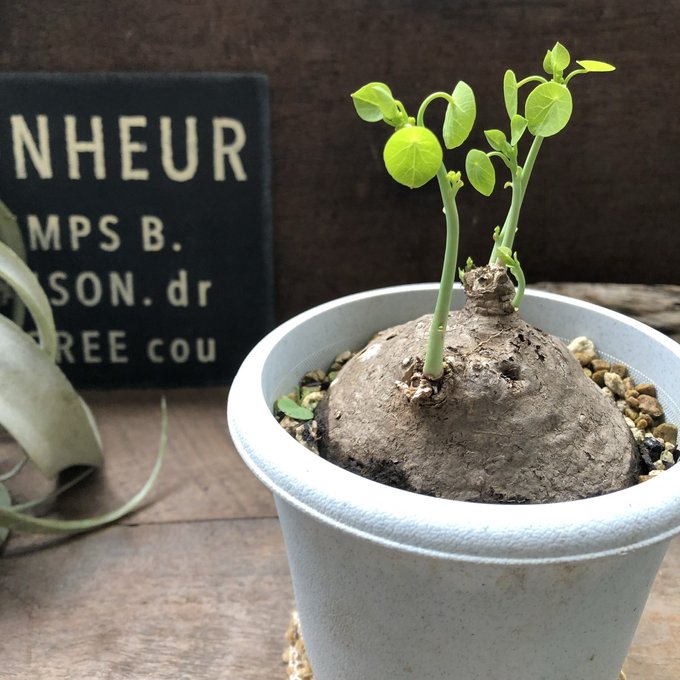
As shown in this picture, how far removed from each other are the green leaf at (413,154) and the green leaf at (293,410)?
0.28 meters

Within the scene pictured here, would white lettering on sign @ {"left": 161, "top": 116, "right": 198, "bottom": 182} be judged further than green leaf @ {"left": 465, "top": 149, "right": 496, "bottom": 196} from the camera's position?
Yes

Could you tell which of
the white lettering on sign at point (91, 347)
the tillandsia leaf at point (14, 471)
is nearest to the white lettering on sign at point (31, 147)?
the white lettering on sign at point (91, 347)

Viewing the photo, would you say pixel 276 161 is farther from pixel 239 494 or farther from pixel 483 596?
pixel 483 596

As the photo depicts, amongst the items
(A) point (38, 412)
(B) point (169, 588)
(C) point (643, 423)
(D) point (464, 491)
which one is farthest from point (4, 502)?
(C) point (643, 423)

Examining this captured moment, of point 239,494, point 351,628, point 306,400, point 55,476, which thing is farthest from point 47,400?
point 351,628

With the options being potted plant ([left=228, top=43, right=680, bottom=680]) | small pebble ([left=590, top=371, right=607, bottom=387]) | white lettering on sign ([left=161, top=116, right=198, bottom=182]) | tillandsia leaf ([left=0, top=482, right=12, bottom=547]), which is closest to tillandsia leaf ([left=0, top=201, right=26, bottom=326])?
white lettering on sign ([left=161, top=116, right=198, bottom=182])

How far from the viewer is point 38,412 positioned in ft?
2.88

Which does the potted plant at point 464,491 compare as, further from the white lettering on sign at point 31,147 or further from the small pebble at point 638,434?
the white lettering on sign at point 31,147

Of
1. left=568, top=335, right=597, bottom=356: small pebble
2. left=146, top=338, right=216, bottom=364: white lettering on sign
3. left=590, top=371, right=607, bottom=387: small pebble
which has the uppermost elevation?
left=568, top=335, right=597, bottom=356: small pebble

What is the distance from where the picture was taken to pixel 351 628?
555mm

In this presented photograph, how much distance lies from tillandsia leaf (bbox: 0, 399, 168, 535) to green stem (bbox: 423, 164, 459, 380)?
1.89 ft

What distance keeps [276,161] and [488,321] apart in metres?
0.57

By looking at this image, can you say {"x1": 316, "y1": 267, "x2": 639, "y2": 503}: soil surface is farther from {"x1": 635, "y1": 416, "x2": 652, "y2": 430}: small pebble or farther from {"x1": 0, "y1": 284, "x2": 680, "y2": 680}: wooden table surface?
{"x1": 0, "y1": 284, "x2": 680, "y2": 680}: wooden table surface

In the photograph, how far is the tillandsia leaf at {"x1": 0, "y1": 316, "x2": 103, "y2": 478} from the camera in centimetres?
85
